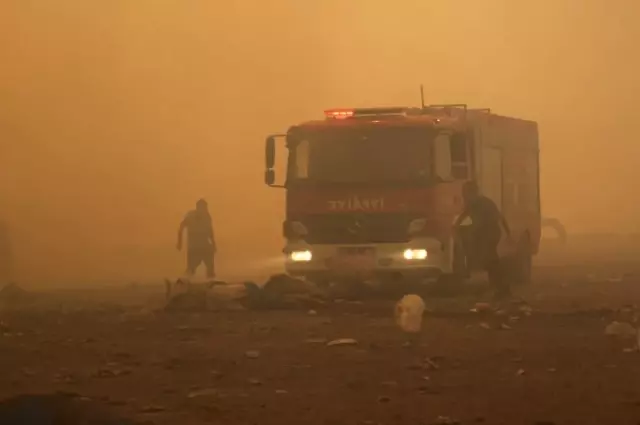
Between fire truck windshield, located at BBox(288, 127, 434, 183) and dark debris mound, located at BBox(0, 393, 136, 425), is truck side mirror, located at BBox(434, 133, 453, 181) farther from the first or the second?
Result: dark debris mound, located at BBox(0, 393, 136, 425)

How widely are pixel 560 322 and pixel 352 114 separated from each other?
479 centimetres

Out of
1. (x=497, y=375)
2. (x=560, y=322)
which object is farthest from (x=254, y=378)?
(x=560, y=322)

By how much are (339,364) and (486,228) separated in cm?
557

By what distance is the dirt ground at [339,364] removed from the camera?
7.92m

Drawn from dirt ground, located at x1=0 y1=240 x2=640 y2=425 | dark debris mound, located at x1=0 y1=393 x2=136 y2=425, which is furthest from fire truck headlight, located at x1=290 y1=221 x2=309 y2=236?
dark debris mound, located at x1=0 y1=393 x2=136 y2=425

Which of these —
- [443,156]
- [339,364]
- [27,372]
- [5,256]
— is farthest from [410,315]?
[5,256]

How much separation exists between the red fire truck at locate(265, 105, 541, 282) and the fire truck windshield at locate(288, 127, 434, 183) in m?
0.01

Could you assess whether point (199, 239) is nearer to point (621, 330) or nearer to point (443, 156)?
point (443, 156)

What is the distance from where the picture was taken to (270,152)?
15.9 metres

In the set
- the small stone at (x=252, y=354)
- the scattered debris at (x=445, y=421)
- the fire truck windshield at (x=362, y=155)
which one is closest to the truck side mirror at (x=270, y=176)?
the fire truck windshield at (x=362, y=155)

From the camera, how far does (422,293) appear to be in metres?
16.5

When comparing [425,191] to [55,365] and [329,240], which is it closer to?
[329,240]

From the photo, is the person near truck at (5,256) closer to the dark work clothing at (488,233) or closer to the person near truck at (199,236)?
the person near truck at (199,236)

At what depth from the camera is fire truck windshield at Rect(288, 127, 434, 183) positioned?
1534 cm
